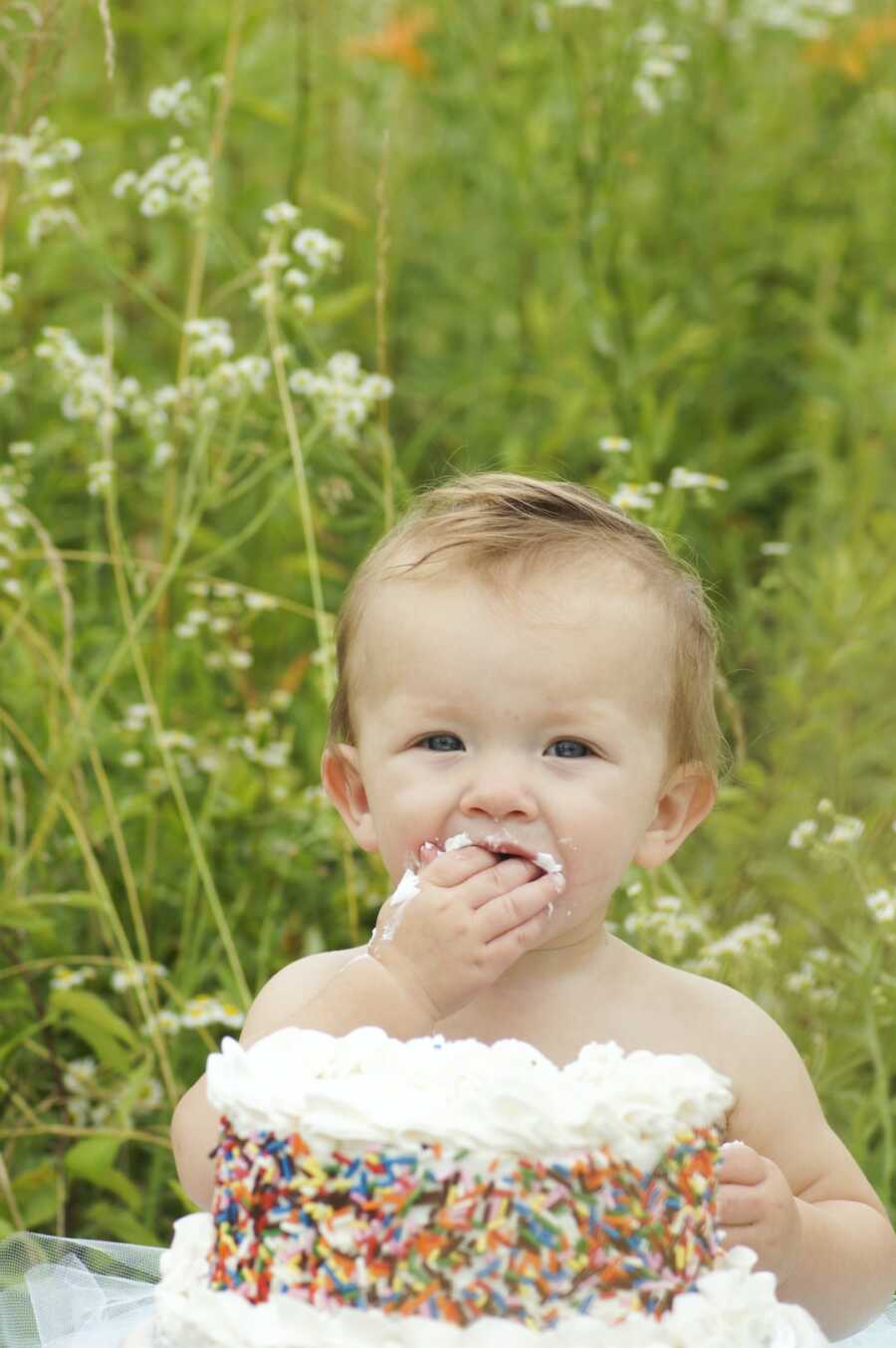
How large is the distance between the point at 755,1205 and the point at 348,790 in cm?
58

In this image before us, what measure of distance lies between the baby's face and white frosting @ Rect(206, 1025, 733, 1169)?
25cm

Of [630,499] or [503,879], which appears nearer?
[503,879]

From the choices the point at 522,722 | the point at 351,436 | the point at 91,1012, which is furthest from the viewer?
the point at 351,436

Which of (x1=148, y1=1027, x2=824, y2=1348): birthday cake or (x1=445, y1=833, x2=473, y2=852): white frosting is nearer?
(x1=148, y1=1027, x2=824, y2=1348): birthday cake

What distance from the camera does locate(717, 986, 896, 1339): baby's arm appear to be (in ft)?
5.66

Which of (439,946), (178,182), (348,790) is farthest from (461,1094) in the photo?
→ (178,182)

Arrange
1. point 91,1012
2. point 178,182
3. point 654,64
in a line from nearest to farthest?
point 91,1012, point 178,182, point 654,64

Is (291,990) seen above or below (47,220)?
below

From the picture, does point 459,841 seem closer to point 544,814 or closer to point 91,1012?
point 544,814

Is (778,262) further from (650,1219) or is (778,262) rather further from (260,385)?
(650,1219)

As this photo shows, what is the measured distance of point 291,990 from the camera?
5.97ft

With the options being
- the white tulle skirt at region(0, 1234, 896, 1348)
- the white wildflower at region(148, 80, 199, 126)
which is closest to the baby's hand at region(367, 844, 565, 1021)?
the white tulle skirt at region(0, 1234, 896, 1348)

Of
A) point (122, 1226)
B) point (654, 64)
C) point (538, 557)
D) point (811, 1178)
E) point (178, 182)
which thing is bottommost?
point (122, 1226)

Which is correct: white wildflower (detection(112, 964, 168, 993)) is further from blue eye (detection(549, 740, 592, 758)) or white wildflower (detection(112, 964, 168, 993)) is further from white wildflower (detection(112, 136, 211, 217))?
white wildflower (detection(112, 136, 211, 217))
